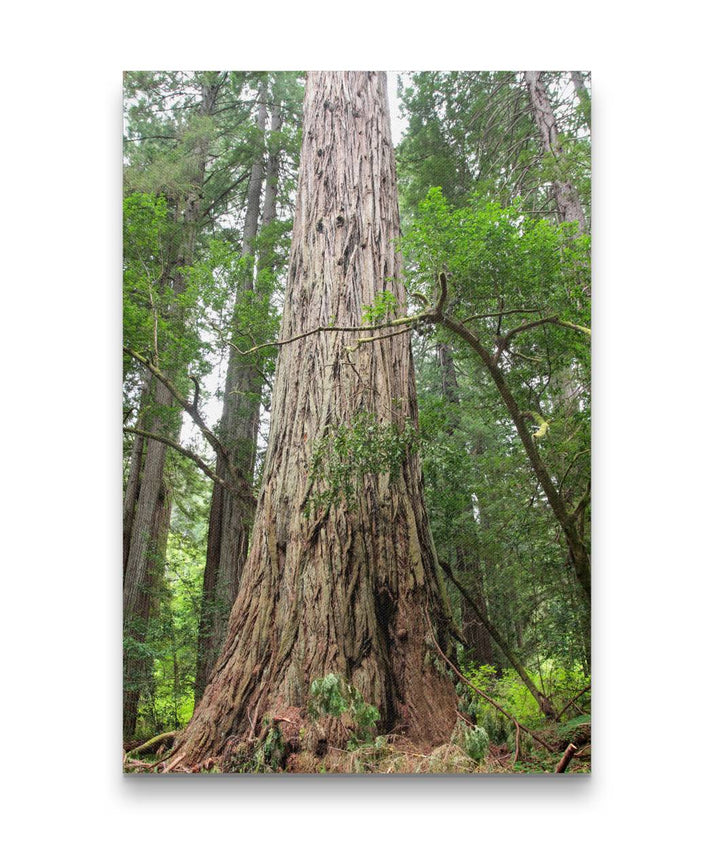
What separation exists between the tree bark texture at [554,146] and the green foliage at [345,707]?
221 cm

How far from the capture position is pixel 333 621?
2123mm

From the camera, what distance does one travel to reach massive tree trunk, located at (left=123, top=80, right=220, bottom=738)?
240 cm

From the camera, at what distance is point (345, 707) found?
79.4 inches

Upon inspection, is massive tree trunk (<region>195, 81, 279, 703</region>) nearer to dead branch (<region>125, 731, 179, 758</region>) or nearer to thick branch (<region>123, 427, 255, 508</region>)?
thick branch (<region>123, 427, 255, 508</region>)

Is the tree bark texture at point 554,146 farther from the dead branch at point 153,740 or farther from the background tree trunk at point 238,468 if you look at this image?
the dead branch at point 153,740

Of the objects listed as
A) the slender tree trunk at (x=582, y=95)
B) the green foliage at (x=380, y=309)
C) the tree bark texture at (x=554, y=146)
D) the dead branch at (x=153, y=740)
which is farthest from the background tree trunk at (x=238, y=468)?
the slender tree trunk at (x=582, y=95)

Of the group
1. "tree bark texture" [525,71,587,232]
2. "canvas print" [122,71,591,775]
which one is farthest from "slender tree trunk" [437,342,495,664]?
"tree bark texture" [525,71,587,232]

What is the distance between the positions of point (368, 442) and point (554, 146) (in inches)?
77.6

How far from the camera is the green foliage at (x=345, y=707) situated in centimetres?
202

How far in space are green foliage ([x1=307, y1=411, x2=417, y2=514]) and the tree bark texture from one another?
133cm

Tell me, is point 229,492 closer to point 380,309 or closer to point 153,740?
point 153,740
